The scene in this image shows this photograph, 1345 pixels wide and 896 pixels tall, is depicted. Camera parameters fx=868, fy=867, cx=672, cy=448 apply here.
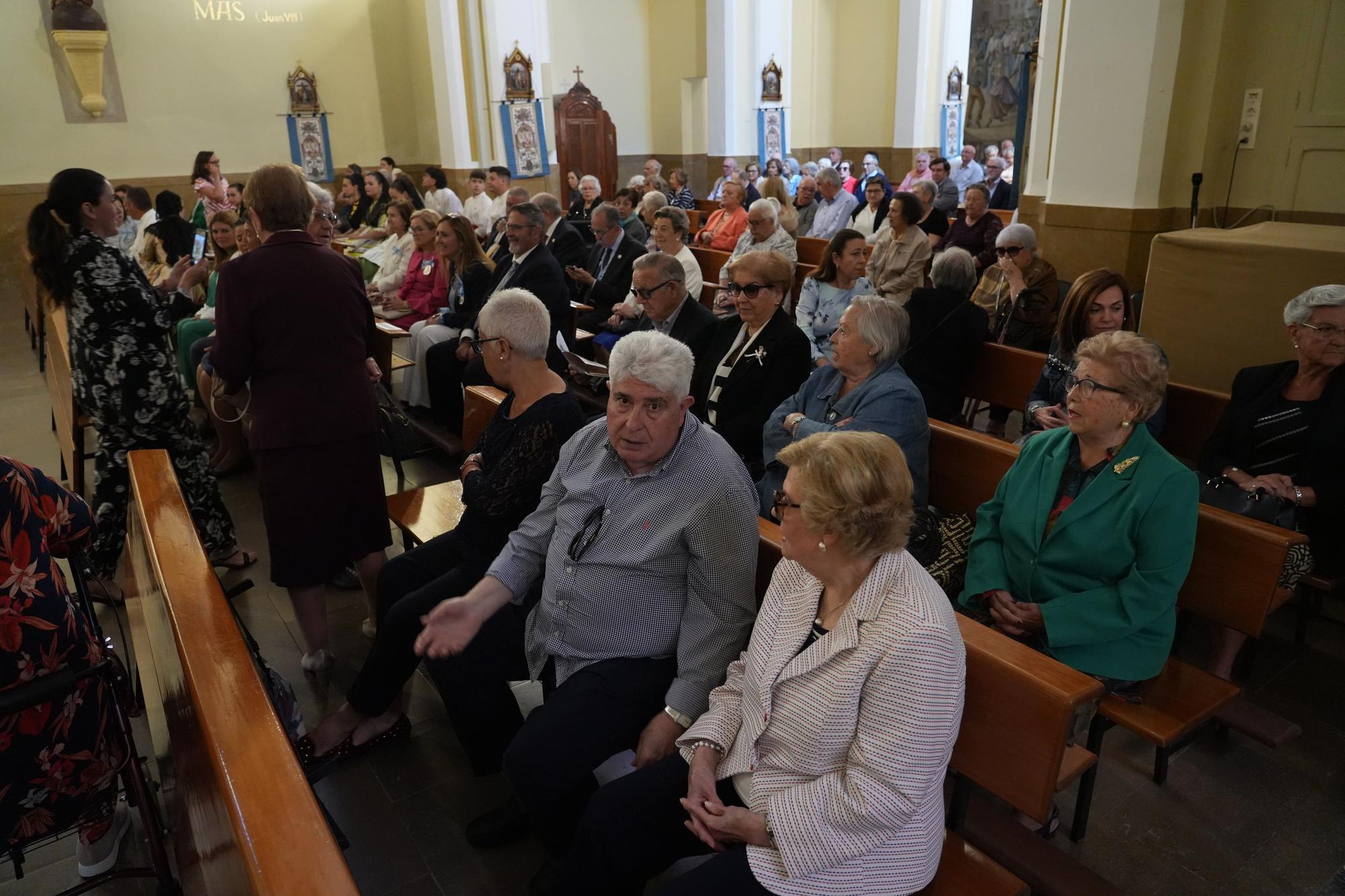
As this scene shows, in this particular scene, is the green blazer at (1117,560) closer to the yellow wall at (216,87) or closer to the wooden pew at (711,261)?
the wooden pew at (711,261)

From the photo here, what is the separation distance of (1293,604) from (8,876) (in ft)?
13.9

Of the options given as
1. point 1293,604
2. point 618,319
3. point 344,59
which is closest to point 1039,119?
point 618,319

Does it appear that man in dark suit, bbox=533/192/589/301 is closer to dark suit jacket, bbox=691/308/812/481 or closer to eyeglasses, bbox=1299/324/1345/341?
dark suit jacket, bbox=691/308/812/481

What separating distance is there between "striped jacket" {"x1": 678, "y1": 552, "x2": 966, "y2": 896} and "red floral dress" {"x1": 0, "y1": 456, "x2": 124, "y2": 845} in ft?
4.75

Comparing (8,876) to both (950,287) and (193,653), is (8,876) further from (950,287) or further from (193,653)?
(950,287)

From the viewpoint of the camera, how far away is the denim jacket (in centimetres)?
265

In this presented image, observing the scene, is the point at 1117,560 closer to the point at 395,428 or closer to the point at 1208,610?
the point at 1208,610

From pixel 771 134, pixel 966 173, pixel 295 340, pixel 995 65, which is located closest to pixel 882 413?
pixel 295 340

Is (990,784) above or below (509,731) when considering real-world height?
above

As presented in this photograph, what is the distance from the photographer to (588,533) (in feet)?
6.88

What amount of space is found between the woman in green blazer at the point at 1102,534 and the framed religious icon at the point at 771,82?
1281cm

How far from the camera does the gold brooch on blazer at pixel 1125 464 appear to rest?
209 cm

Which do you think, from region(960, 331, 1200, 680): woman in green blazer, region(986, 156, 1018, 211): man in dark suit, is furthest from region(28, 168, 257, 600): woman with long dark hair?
region(986, 156, 1018, 211): man in dark suit

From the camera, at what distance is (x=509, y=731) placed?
2391 mm
